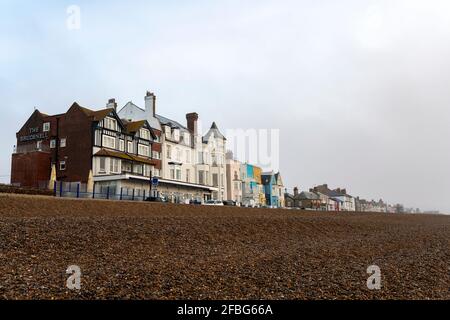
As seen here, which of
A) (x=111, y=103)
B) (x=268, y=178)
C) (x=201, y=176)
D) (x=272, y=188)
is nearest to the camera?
(x=111, y=103)

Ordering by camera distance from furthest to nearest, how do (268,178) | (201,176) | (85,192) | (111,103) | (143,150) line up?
(268,178) < (201,176) < (111,103) < (143,150) < (85,192)

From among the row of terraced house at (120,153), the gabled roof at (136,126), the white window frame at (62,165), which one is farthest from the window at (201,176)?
the white window frame at (62,165)

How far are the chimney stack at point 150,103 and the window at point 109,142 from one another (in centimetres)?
1140

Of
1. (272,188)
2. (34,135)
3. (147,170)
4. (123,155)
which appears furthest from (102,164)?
(272,188)

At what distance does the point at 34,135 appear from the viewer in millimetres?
55812

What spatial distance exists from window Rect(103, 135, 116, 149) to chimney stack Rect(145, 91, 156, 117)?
11.4 m

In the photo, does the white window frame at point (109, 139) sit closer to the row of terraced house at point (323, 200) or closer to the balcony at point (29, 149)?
the balcony at point (29, 149)

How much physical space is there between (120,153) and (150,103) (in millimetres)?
13048

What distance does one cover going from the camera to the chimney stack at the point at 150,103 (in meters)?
63.6

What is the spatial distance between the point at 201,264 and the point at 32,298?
5.05 metres

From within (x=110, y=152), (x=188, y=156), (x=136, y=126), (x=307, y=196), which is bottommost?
(x=307, y=196)

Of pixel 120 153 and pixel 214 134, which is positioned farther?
pixel 214 134

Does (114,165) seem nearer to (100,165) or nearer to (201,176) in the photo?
(100,165)
